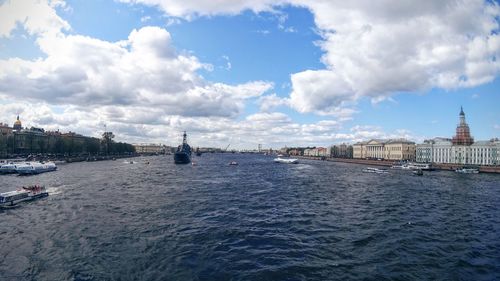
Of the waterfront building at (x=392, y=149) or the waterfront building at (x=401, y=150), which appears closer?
the waterfront building at (x=401, y=150)

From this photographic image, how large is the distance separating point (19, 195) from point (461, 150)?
145 metres

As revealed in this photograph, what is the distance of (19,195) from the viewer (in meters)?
34.4

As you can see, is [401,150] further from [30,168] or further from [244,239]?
[244,239]

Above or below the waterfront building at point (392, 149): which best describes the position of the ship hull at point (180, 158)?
below

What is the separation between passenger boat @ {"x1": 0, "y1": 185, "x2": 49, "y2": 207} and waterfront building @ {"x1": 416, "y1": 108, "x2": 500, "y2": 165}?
444 ft

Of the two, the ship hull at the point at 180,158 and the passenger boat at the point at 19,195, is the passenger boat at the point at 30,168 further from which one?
the ship hull at the point at 180,158

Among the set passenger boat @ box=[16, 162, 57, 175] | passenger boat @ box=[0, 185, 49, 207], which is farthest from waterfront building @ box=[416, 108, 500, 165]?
passenger boat @ box=[16, 162, 57, 175]

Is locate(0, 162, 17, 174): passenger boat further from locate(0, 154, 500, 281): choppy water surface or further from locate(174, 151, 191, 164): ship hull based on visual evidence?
locate(174, 151, 191, 164): ship hull

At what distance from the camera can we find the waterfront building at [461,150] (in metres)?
118

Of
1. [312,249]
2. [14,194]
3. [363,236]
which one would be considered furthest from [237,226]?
[14,194]

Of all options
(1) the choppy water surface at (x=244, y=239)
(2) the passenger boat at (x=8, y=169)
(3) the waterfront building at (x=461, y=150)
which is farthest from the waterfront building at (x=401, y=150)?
(2) the passenger boat at (x=8, y=169)

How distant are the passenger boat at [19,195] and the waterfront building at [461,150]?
135190 mm

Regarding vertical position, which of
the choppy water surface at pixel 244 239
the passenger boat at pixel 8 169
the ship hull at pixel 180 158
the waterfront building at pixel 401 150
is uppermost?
the waterfront building at pixel 401 150

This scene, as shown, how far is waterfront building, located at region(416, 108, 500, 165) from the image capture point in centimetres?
11844
